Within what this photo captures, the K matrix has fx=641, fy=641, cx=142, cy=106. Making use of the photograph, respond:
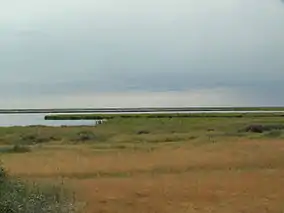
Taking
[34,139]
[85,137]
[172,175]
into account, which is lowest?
[34,139]

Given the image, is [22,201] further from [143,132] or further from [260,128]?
[143,132]

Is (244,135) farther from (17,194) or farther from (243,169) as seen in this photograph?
(17,194)

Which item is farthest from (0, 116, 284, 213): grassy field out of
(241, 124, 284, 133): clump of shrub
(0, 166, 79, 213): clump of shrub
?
(0, 166, 79, 213): clump of shrub

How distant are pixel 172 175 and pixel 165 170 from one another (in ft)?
5.42

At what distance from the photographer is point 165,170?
81.3 feet

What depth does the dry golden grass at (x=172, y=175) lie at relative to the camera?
17891mm

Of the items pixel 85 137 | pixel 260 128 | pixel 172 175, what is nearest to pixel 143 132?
pixel 85 137

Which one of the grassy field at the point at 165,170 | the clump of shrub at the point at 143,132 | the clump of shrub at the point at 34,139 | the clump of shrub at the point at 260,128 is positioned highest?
the grassy field at the point at 165,170

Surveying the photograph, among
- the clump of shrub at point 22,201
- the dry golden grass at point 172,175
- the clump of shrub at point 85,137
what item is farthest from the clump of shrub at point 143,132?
the clump of shrub at point 22,201

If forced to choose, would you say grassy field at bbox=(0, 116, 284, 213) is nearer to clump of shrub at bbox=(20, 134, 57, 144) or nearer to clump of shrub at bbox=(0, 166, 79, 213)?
clump of shrub at bbox=(20, 134, 57, 144)

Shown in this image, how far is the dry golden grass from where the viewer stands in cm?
1789

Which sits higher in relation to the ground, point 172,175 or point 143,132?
point 172,175

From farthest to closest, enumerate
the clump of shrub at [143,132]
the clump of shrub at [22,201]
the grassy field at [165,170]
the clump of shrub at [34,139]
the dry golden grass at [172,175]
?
the clump of shrub at [143,132] → the clump of shrub at [34,139] → the grassy field at [165,170] → the dry golden grass at [172,175] → the clump of shrub at [22,201]

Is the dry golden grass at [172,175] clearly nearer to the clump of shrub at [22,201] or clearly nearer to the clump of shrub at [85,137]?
the clump of shrub at [22,201]
